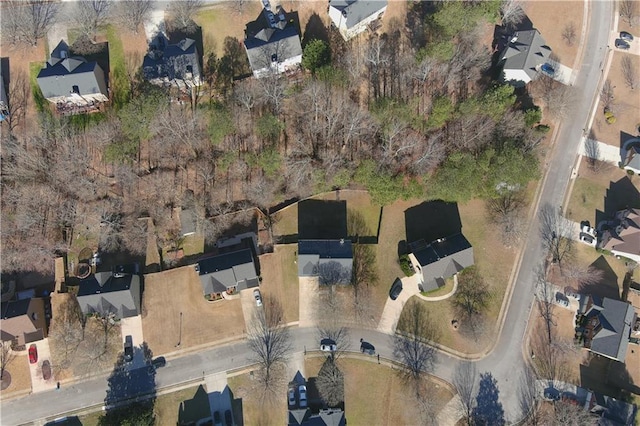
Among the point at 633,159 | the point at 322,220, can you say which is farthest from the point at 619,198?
the point at 322,220

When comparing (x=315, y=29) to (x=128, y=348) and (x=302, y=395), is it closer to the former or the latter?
→ (x=302, y=395)

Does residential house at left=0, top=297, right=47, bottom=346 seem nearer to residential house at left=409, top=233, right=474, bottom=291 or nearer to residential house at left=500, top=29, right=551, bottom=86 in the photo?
residential house at left=409, top=233, right=474, bottom=291

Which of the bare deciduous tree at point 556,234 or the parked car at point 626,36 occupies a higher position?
the parked car at point 626,36

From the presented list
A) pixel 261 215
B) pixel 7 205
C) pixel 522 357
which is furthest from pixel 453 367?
pixel 7 205

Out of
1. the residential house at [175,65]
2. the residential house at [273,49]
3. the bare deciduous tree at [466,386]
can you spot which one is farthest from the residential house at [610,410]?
the residential house at [175,65]

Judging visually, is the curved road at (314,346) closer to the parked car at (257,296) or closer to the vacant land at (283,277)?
the vacant land at (283,277)

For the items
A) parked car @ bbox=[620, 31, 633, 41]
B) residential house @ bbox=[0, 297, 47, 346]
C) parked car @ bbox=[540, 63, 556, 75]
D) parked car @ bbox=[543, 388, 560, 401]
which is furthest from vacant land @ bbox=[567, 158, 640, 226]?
residential house @ bbox=[0, 297, 47, 346]
